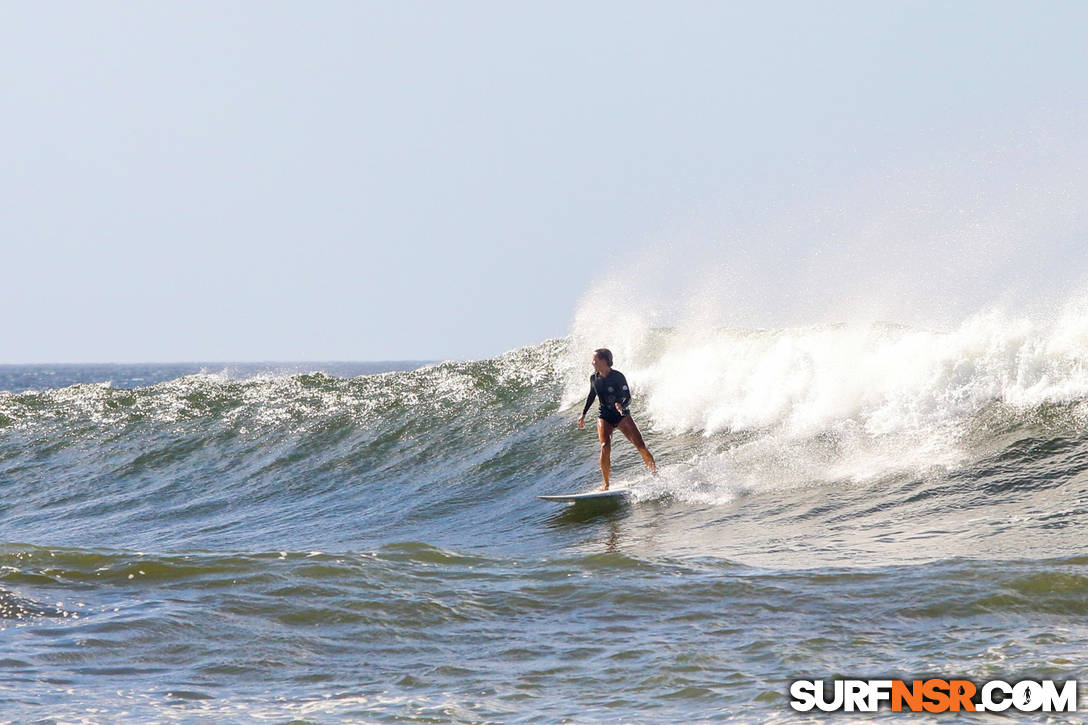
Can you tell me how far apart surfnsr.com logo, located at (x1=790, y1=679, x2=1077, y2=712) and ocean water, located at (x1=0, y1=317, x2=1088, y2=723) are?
134mm

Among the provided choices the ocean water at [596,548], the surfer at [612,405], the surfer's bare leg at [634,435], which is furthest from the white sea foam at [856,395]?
the surfer at [612,405]

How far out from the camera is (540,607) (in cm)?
632

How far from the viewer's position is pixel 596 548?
831cm

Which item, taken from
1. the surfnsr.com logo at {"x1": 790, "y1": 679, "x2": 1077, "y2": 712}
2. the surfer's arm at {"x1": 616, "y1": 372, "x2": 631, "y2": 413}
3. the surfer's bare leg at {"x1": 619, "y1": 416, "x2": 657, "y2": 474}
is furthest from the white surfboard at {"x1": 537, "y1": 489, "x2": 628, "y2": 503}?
the surfnsr.com logo at {"x1": 790, "y1": 679, "x2": 1077, "y2": 712}

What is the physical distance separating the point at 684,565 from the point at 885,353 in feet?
18.0

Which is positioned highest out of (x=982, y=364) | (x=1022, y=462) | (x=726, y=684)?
(x=982, y=364)

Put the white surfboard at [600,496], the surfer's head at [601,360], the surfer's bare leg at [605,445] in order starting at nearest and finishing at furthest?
the white surfboard at [600,496], the surfer's bare leg at [605,445], the surfer's head at [601,360]

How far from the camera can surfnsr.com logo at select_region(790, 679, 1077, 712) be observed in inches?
170

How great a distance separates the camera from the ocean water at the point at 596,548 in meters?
4.98

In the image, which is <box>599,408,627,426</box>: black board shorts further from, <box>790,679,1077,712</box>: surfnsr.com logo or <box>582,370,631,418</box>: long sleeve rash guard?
<box>790,679,1077,712</box>: surfnsr.com logo

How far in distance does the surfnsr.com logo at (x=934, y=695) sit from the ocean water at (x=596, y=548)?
13 centimetres

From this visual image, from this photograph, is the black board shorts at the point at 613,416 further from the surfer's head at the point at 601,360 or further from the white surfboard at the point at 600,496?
the white surfboard at the point at 600,496

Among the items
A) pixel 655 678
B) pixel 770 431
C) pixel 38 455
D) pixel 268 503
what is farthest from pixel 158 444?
pixel 655 678

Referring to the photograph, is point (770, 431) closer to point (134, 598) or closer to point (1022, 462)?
point (1022, 462)
